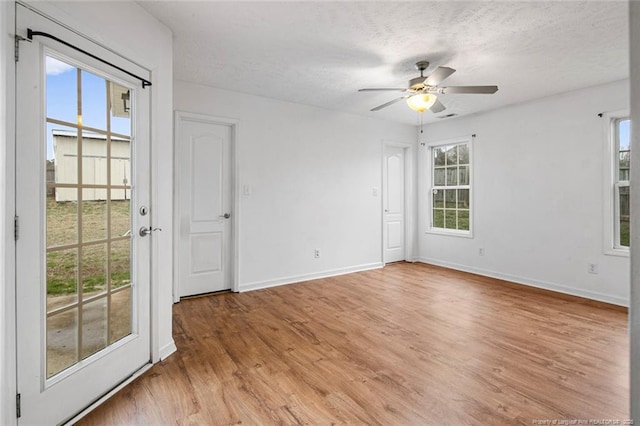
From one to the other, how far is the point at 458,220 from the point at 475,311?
91.2 inches

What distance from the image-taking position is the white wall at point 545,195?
385cm

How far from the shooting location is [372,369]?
2285 mm

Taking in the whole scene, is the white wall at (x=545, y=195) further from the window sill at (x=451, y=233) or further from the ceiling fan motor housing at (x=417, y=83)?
the ceiling fan motor housing at (x=417, y=83)

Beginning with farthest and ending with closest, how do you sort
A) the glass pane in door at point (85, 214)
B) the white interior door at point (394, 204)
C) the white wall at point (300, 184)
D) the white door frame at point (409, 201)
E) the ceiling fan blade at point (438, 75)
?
the white door frame at point (409, 201) < the white interior door at point (394, 204) < the white wall at point (300, 184) < the ceiling fan blade at point (438, 75) < the glass pane in door at point (85, 214)

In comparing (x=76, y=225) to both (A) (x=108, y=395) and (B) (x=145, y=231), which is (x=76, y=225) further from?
(A) (x=108, y=395)

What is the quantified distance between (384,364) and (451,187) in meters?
3.97

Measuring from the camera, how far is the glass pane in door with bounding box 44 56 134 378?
1715 mm

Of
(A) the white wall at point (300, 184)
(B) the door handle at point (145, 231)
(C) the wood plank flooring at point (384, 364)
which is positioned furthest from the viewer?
(A) the white wall at point (300, 184)

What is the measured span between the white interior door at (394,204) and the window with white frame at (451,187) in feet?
1.70

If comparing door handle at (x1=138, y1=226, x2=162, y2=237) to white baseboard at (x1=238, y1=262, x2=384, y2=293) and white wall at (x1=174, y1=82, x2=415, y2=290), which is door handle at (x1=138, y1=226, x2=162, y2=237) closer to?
white wall at (x1=174, y1=82, x2=415, y2=290)

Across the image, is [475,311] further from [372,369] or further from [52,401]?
[52,401]

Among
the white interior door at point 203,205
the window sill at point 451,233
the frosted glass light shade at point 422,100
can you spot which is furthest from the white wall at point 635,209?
the window sill at point 451,233

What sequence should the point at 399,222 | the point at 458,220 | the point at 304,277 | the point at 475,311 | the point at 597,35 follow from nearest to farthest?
the point at 597,35, the point at 475,311, the point at 304,277, the point at 458,220, the point at 399,222

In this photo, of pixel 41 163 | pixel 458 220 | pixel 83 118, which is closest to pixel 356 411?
pixel 41 163
